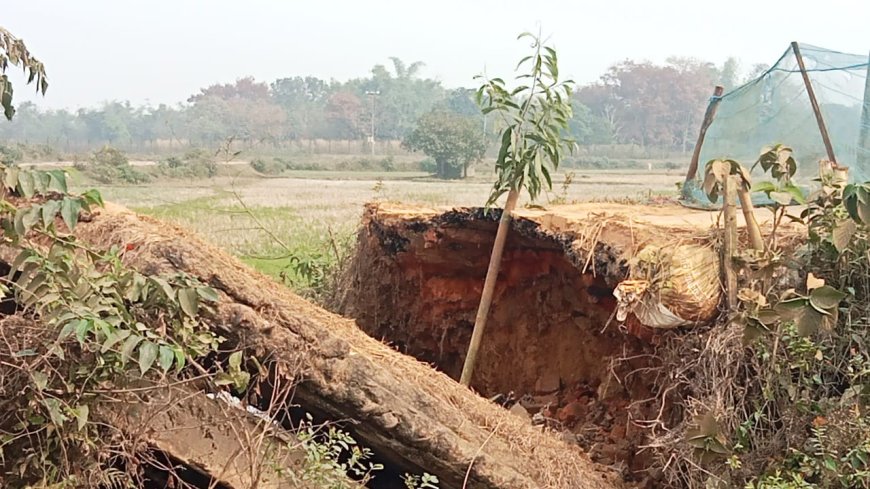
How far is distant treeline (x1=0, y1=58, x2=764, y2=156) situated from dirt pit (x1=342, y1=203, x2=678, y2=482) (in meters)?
2.88

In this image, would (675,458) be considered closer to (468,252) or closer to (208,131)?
(468,252)

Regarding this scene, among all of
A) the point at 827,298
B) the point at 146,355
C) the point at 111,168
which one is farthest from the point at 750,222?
the point at 111,168

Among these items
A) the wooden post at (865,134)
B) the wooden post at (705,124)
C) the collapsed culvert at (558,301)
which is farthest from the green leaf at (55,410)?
the wooden post at (705,124)

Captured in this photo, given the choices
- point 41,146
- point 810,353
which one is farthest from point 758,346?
point 41,146

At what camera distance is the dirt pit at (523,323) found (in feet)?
17.8

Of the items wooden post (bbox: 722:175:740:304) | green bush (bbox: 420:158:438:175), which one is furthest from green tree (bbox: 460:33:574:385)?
green bush (bbox: 420:158:438:175)

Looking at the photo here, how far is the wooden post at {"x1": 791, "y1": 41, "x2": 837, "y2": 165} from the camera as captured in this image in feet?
20.1

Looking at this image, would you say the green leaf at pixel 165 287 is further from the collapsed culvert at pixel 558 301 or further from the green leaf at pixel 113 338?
the collapsed culvert at pixel 558 301

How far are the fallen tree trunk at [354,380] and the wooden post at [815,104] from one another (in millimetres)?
3171

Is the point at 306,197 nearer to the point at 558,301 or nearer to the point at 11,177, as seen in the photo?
the point at 558,301

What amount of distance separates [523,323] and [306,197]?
414cm

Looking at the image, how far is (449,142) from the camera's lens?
11.3 metres

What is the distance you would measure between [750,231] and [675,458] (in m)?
1.30

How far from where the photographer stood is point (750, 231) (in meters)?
4.66
